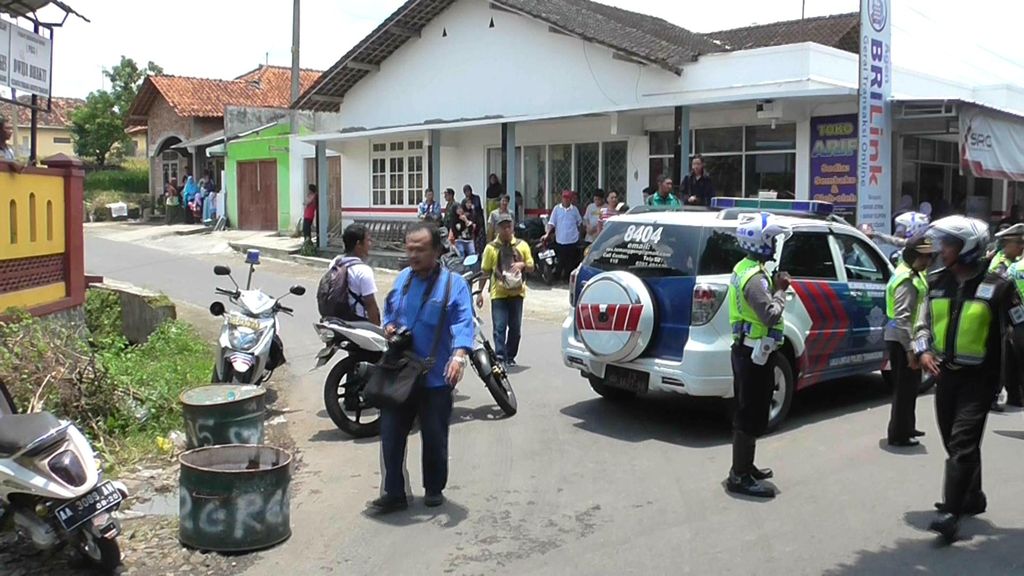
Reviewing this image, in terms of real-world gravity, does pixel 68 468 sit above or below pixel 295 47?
below

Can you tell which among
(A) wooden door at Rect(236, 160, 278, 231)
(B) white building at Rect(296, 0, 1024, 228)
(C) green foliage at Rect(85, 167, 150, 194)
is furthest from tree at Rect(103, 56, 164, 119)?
(B) white building at Rect(296, 0, 1024, 228)

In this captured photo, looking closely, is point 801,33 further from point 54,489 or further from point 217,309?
point 54,489

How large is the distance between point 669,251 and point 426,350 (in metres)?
2.54

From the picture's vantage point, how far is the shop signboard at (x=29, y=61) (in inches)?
388

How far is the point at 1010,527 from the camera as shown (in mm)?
5242

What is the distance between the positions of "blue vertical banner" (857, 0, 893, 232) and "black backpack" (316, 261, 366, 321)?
8.45 metres

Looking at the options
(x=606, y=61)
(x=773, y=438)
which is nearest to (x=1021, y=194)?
(x=606, y=61)

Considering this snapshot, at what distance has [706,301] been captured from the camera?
6.96m

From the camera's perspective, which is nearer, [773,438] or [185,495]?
[185,495]

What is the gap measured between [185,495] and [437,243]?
1999mm

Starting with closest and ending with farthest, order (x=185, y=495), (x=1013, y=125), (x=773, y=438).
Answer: (x=185, y=495)
(x=773, y=438)
(x=1013, y=125)

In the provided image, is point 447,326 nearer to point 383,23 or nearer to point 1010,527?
point 1010,527

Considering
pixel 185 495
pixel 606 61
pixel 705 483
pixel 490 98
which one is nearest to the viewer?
pixel 185 495

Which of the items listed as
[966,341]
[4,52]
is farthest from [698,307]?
[4,52]
